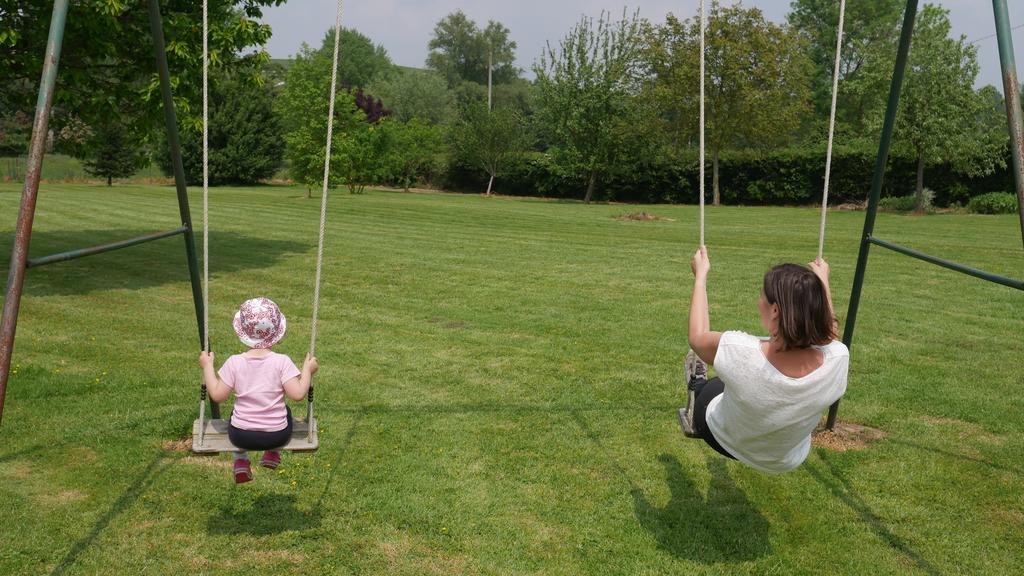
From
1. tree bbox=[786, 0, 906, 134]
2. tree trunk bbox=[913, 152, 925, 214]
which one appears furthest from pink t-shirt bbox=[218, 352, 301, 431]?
tree bbox=[786, 0, 906, 134]

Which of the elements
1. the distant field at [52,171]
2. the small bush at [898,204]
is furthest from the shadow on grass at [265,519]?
the distant field at [52,171]

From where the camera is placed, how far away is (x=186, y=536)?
4.50m

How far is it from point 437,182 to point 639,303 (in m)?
41.2

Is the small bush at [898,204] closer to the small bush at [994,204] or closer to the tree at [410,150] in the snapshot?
the small bush at [994,204]

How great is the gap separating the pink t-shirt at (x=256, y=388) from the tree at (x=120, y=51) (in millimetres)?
7985

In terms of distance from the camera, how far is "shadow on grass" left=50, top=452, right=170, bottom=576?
4.24m

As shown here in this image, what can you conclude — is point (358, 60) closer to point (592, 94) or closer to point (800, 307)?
point (592, 94)

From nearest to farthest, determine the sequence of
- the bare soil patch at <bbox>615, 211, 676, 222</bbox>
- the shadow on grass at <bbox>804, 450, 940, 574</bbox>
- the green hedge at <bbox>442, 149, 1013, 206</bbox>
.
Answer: the shadow on grass at <bbox>804, 450, 940, 574</bbox>, the bare soil patch at <bbox>615, 211, 676, 222</bbox>, the green hedge at <bbox>442, 149, 1013, 206</bbox>

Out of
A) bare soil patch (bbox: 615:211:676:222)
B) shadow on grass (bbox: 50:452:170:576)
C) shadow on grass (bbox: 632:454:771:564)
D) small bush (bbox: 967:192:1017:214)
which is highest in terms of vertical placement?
small bush (bbox: 967:192:1017:214)

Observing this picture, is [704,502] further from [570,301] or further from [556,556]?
[570,301]

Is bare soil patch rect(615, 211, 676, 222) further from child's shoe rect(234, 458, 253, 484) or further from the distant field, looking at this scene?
the distant field

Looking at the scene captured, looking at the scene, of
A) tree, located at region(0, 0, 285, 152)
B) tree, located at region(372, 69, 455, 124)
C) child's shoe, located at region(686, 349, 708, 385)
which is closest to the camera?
child's shoe, located at region(686, 349, 708, 385)

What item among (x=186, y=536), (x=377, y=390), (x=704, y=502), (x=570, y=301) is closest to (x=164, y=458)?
(x=186, y=536)

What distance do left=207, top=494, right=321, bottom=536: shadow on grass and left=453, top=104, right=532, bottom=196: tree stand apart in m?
42.7
